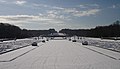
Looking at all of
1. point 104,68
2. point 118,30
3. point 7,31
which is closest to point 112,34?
point 118,30

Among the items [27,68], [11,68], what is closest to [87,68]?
[27,68]

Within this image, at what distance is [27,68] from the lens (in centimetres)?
1548

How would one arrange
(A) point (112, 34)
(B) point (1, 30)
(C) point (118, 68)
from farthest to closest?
1. (A) point (112, 34)
2. (B) point (1, 30)
3. (C) point (118, 68)

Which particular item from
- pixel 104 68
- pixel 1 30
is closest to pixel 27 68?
pixel 104 68

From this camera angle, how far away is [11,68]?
15.4m

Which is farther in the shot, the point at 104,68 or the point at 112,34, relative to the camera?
the point at 112,34

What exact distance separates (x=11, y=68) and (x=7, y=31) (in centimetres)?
13183

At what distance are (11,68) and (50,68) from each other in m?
2.61

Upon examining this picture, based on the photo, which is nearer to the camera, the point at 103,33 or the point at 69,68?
the point at 69,68

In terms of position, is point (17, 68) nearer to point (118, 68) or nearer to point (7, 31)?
point (118, 68)

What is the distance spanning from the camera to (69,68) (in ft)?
→ 50.8

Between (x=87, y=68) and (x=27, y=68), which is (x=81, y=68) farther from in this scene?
(x=27, y=68)

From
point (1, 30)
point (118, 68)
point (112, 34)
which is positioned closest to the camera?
point (118, 68)

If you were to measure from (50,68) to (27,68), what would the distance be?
1.55m
